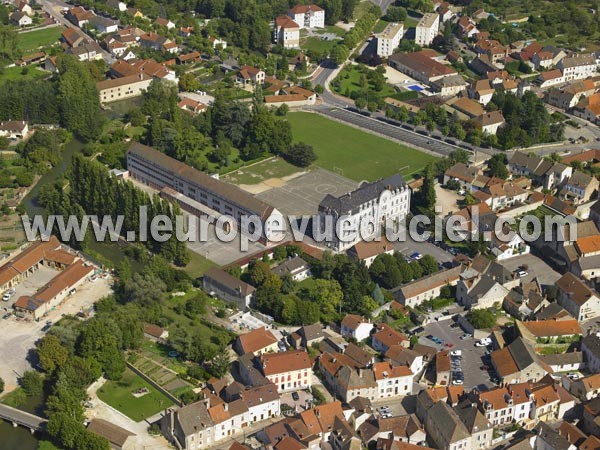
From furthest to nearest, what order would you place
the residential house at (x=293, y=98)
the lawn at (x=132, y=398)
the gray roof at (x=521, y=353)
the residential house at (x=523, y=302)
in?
the residential house at (x=293, y=98)
the residential house at (x=523, y=302)
the gray roof at (x=521, y=353)
the lawn at (x=132, y=398)

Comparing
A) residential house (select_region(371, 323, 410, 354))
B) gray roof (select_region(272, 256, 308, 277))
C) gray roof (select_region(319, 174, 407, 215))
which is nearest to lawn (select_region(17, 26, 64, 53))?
gray roof (select_region(319, 174, 407, 215))

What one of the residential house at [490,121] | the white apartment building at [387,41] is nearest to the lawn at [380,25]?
the white apartment building at [387,41]

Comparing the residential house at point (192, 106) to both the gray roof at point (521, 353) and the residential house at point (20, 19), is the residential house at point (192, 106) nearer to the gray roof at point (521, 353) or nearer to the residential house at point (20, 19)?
the residential house at point (20, 19)

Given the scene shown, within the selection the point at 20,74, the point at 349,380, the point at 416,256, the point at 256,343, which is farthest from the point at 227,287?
the point at 20,74

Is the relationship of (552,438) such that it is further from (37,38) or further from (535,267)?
(37,38)

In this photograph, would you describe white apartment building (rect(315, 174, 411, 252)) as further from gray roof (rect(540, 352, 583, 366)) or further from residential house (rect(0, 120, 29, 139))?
residential house (rect(0, 120, 29, 139))

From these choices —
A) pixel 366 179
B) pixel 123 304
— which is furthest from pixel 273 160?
pixel 123 304

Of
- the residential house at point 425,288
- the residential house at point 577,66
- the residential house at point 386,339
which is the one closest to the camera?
the residential house at point 386,339
